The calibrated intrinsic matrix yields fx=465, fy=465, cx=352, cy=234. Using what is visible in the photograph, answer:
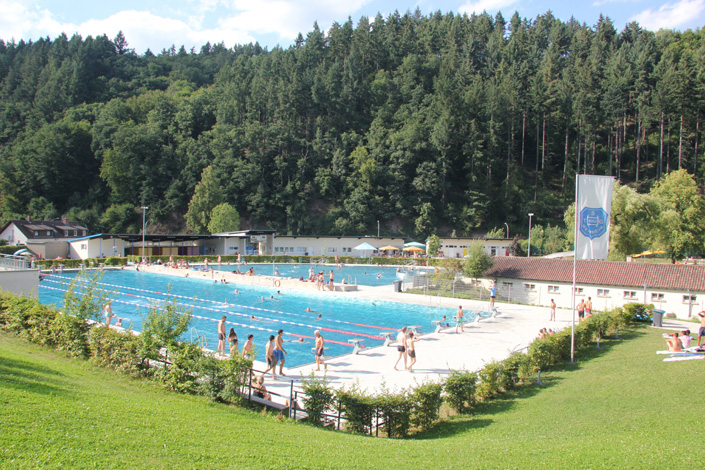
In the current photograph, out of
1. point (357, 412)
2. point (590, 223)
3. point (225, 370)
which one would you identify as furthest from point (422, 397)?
point (590, 223)

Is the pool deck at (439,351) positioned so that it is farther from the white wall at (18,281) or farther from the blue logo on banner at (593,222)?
the white wall at (18,281)

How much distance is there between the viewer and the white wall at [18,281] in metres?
22.8

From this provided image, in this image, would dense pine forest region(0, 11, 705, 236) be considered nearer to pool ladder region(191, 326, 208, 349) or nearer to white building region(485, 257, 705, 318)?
white building region(485, 257, 705, 318)

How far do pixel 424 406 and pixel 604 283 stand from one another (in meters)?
22.2

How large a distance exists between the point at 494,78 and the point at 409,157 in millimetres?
23652

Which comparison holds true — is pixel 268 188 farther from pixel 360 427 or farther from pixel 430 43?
pixel 360 427

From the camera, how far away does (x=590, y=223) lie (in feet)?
53.7

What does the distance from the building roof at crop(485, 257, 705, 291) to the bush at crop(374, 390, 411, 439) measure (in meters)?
22.5

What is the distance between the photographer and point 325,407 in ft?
34.1

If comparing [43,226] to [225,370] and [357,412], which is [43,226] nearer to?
[225,370]

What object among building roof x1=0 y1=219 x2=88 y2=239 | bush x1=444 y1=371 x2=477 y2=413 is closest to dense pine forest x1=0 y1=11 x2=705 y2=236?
building roof x1=0 y1=219 x2=88 y2=239

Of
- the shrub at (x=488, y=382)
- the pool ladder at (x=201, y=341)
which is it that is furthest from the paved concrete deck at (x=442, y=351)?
the pool ladder at (x=201, y=341)

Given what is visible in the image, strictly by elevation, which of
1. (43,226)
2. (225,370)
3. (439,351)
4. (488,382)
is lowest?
(439,351)

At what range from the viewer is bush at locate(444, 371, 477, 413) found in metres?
11.8
